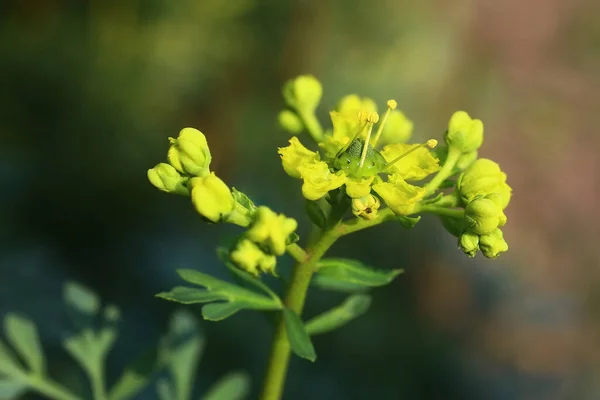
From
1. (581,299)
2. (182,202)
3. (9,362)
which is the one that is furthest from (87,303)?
(581,299)

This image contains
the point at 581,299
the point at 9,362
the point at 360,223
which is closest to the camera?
the point at 360,223

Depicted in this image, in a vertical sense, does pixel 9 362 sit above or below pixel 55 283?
below

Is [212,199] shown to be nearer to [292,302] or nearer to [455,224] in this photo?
[292,302]

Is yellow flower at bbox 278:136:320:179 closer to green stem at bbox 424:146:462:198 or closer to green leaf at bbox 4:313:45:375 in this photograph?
green stem at bbox 424:146:462:198

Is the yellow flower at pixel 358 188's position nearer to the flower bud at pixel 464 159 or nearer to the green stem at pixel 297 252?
the green stem at pixel 297 252

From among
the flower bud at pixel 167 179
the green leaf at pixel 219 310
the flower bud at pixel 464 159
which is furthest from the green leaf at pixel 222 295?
the flower bud at pixel 464 159

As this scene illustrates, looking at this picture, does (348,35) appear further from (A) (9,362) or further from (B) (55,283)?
(A) (9,362)

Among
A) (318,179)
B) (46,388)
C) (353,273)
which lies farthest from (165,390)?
(318,179)
